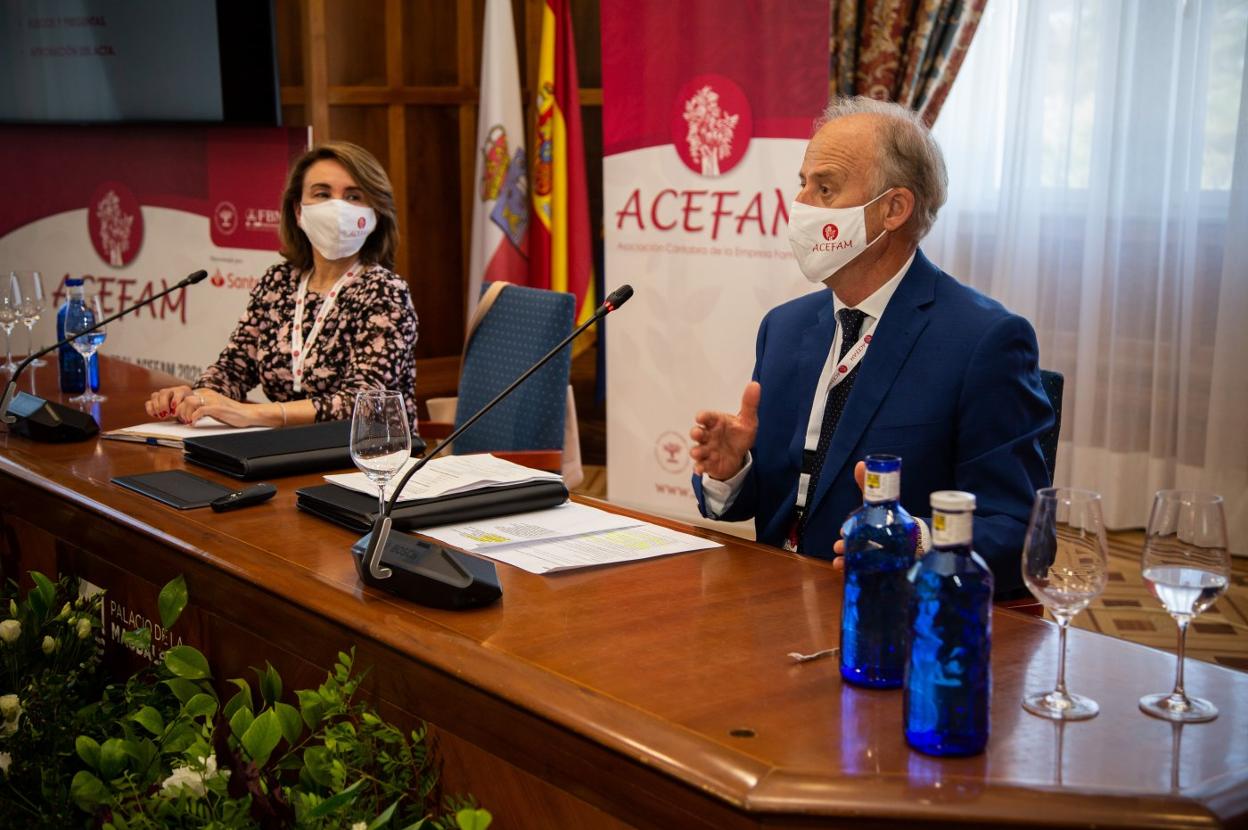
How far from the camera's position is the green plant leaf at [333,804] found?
140 centimetres

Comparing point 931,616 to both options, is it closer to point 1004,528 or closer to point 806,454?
point 1004,528

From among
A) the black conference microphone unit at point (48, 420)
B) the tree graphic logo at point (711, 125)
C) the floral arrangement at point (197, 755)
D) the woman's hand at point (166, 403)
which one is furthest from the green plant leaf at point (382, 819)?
the tree graphic logo at point (711, 125)

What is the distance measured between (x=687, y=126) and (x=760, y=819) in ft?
10.9

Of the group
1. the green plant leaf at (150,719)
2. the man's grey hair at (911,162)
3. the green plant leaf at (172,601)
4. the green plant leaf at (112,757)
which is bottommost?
the green plant leaf at (112,757)

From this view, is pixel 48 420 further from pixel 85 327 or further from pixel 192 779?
pixel 192 779

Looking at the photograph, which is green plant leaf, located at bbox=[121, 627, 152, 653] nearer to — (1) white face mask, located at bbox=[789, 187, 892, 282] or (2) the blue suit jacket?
(2) the blue suit jacket

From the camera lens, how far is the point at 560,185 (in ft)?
16.7

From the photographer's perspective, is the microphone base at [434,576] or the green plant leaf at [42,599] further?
the green plant leaf at [42,599]

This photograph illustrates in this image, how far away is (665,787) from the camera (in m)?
1.22

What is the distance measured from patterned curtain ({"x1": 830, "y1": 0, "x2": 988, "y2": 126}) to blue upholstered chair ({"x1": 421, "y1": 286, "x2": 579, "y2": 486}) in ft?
4.73

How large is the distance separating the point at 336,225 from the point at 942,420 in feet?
5.44

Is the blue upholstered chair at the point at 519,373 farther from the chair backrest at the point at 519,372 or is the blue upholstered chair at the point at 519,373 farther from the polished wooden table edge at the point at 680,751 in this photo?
the polished wooden table edge at the point at 680,751

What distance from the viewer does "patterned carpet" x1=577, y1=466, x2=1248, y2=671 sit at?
339cm

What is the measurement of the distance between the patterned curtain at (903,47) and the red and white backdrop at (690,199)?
0.58ft
